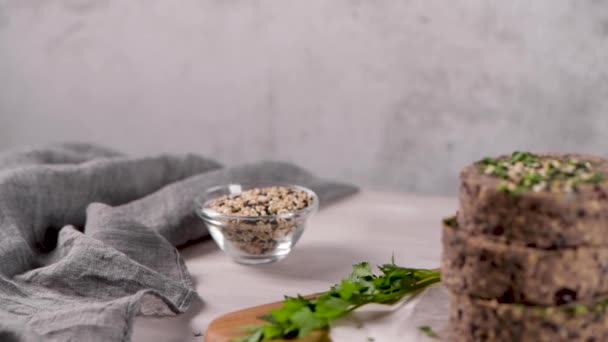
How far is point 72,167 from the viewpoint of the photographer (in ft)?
6.93

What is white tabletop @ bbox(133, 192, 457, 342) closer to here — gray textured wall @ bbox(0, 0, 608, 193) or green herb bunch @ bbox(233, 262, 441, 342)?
green herb bunch @ bbox(233, 262, 441, 342)

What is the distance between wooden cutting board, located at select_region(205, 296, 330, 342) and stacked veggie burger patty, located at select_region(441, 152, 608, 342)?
25 cm

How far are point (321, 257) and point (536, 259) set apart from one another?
31.3 inches

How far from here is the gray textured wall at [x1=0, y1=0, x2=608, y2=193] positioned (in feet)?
8.51

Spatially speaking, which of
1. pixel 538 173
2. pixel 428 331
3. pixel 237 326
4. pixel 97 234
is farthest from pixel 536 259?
pixel 97 234

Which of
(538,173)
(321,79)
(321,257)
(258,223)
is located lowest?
(321,257)

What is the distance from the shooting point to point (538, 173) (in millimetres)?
1201

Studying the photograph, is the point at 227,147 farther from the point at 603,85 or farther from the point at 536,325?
the point at 536,325

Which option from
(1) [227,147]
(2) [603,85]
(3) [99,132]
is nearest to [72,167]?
(1) [227,147]

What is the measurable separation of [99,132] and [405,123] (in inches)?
50.4

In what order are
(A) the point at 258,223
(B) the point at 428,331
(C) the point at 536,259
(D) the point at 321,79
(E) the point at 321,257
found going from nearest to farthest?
(C) the point at 536,259 → (B) the point at 428,331 → (A) the point at 258,223 → (E) the point at 321,257 → (D) the point at 321,79

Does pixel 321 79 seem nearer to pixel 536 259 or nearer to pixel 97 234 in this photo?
pixel 97 234

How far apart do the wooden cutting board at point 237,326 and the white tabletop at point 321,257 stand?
0.35ft

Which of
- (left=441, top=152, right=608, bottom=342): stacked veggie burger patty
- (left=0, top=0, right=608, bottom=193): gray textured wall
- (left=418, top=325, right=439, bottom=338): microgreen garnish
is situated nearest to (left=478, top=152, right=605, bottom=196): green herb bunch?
(left=441, top=152, right=608, bottom=342): stacked veggie burger patty
